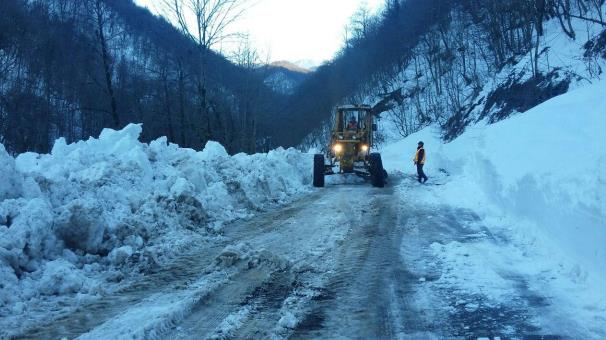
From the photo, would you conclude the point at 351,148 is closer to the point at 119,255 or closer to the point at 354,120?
the point at 354,120

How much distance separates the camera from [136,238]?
7.32 meters

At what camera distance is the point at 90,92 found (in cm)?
5066

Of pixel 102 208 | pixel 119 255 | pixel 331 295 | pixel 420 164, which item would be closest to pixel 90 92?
pixel 420 164

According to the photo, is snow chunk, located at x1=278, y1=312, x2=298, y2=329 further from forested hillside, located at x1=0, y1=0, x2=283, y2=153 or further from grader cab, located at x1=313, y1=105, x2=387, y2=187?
forested hillside, located at x1=0, y1=0, x2=283, y2=153

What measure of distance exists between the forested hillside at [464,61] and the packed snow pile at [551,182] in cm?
241

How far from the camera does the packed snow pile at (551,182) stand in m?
6.14

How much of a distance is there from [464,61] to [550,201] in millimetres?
33846

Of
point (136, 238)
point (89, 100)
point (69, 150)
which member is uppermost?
point (89, 100)

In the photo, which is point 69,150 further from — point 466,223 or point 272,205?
point 466,223

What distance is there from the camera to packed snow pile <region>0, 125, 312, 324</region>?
566 cm

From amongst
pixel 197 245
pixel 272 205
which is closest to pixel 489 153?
pixel 272 205

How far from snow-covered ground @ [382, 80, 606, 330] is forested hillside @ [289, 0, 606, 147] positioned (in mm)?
2601

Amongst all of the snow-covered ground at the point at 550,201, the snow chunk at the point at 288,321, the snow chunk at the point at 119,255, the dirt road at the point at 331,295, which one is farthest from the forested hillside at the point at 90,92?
the snow chunk at the point at 288,321

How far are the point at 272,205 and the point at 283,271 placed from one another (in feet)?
20.7
